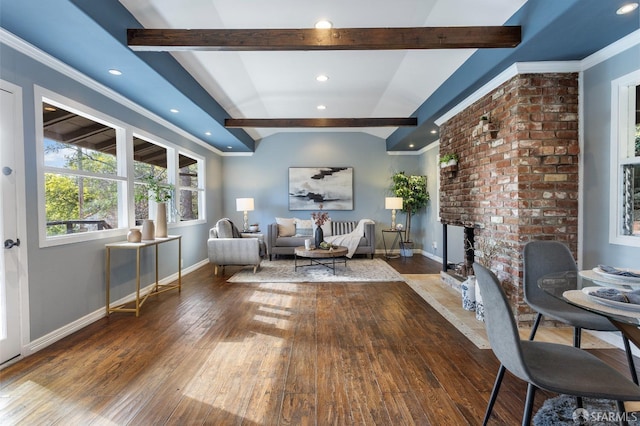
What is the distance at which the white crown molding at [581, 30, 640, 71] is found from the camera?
2.26m

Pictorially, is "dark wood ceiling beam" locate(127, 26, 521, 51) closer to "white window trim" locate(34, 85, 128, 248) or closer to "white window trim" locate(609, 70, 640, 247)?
"white window trim" locate(34, 85, 128, 248)

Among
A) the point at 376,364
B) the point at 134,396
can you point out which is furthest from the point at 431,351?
the point at 134,396

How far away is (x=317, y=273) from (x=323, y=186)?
2.71 metres

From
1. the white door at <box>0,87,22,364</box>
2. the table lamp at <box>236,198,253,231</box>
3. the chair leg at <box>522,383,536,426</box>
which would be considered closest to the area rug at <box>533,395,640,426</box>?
the chair leg at <box>522,383,536,426</box>

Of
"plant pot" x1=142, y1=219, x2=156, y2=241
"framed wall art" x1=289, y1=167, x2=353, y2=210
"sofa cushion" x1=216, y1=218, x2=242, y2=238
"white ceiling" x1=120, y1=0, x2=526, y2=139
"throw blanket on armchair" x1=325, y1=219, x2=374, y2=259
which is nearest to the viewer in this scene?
"white ceiling" x1=120, y1=0, x2=526, y2=139

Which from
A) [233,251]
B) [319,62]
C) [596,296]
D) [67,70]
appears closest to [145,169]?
[67,70]

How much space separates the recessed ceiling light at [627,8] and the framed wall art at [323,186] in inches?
215

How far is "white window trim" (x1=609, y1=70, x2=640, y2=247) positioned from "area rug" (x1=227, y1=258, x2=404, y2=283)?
273 cm

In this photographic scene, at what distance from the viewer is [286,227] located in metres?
6.70

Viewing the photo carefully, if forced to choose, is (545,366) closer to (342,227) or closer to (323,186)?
(342,227)

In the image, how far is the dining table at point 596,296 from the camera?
1175 millimetres

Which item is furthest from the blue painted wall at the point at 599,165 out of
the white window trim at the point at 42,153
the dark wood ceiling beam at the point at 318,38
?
the white window trim at the point at 42,153

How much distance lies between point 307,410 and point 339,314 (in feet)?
5.12

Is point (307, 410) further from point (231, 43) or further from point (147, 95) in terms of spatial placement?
point (147, 95)
